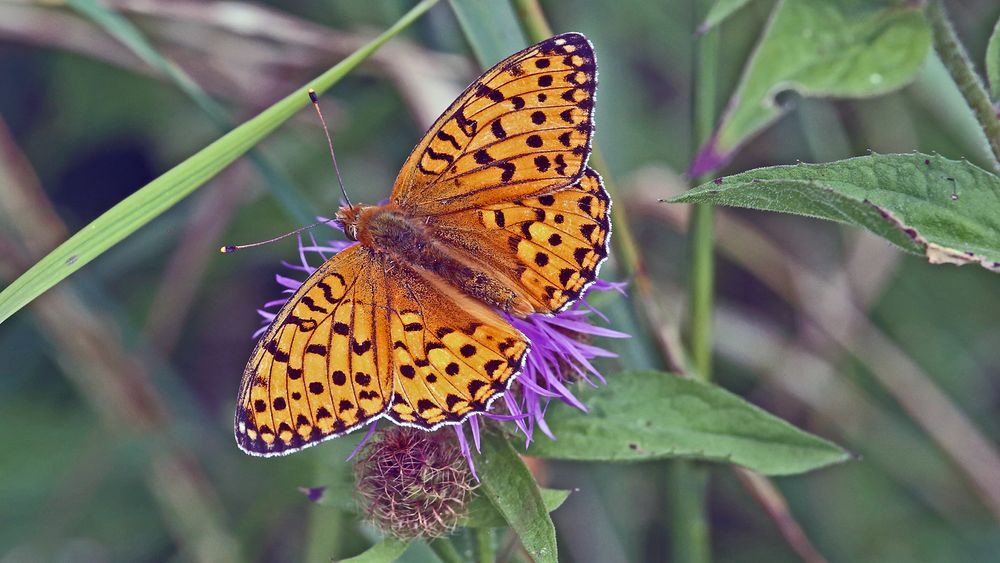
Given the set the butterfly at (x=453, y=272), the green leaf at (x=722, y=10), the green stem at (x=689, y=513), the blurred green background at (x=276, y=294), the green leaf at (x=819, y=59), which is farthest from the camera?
the blurred green background at (x=276, y=294)

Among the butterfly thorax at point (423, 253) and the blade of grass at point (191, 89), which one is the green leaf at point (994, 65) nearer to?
the butterfly thorax at point (423, 253)

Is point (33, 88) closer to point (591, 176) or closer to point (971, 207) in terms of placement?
point (591, 176)

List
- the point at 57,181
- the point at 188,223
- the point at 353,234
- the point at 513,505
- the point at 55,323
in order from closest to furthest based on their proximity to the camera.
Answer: the point at 513,505
the point at 353,234
the point at 55,323
the point at 188,223
the point at 57,181

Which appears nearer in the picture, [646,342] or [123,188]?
[646,342]

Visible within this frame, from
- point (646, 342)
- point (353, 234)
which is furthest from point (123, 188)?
point (646, 342)

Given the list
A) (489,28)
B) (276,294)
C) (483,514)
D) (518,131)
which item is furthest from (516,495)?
(276,294)

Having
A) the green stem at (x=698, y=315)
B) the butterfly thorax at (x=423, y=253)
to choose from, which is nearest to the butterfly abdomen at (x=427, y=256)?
the butterfly thorax at (x=423, y=253)

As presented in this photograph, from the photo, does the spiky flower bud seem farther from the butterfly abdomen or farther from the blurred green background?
the blurred green background

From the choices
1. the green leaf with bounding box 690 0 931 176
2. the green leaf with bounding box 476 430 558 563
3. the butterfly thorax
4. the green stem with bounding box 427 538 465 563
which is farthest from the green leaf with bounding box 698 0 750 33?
the green stem with bounding box 427 538 465 563
